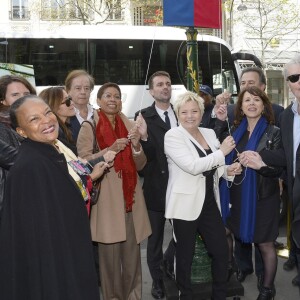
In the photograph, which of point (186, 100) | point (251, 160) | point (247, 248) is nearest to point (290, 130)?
point (251, 160)

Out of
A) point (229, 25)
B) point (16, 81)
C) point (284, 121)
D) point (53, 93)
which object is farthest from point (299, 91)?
point (229, 25)

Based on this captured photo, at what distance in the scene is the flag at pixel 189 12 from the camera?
4430 millimetres

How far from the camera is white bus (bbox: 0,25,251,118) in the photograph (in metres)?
14.0

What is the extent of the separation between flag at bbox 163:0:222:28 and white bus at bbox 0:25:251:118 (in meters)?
9.14

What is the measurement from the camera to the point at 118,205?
11.7ft

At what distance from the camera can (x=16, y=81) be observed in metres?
3.31

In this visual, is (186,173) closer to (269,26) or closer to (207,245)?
(207,245)

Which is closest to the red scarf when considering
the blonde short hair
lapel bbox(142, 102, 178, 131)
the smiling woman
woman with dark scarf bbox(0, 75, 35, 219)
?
lapel bbox(142, 102, 178, 131)

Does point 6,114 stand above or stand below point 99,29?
below

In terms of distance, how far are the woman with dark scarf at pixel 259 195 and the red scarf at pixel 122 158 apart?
888mm

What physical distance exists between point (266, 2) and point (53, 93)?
23.5 metres

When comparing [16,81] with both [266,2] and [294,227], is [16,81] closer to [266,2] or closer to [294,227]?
[294,227]

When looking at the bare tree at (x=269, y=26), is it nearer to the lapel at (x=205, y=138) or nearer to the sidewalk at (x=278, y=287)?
the sidewalk at (x=278, y=287)

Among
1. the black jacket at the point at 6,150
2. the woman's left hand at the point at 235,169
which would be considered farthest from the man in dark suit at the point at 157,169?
the black jacket at the point at 6,150
